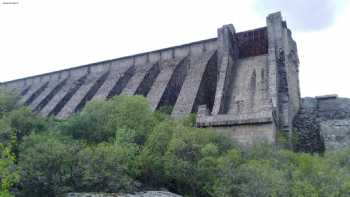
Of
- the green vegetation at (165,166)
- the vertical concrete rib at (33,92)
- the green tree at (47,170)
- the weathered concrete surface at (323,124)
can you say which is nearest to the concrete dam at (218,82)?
the vertical concrete rib at (33,92)

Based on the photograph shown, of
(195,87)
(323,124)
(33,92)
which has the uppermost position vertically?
(33,92)

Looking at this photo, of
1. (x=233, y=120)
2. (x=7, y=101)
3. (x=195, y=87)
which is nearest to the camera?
(x=233, y=120)

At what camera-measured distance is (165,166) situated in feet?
36.5

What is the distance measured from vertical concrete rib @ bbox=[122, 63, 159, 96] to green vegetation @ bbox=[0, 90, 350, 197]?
716 cm

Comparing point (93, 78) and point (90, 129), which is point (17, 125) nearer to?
point (90, 129)

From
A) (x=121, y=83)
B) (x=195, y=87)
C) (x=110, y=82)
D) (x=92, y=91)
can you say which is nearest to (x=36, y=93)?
(x=92, y=91)

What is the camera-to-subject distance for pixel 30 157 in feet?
33.1

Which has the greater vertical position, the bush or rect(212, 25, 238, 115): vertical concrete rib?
rect(212, 25, 238, 115): vertical concrete rib

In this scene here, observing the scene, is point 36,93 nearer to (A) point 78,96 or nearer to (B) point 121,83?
(A) point 78,96

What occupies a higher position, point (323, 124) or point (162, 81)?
point (162, 81)

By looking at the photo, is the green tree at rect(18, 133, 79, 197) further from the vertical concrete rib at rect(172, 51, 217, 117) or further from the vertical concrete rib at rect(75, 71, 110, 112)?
the vertical concrete rib at rect(75, 71, 110, 112)

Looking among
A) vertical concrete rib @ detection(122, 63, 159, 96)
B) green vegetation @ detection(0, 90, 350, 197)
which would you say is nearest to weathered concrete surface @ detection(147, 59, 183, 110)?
vertical concrete rib @ detection(122, 63, 159, 96)

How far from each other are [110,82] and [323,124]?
1350 cm

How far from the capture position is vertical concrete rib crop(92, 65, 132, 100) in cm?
2214
